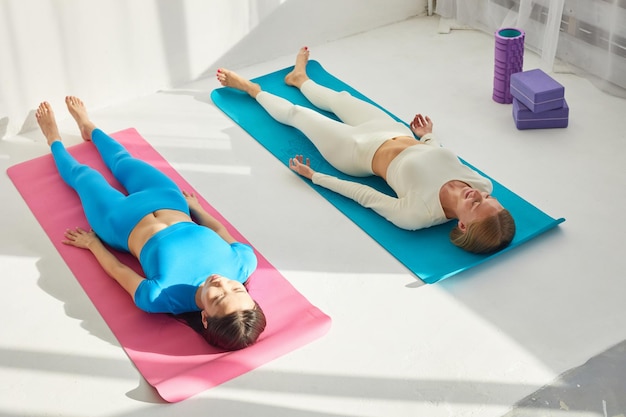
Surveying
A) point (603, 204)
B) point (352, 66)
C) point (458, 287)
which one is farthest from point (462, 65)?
point (458, 287)

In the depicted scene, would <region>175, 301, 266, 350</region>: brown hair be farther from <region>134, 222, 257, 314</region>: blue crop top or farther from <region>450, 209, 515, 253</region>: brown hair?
<region>450, 209, 515, 253</region>: brown hair

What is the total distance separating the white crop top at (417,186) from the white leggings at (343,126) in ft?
0.59

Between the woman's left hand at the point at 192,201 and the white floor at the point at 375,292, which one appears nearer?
the white floor at the point at 375,292

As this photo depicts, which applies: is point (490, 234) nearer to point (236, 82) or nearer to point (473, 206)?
point (473, 206)

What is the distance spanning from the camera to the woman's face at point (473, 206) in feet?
10.3

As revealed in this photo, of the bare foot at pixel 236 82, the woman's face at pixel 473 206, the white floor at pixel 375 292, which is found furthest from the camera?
the bare foot at pixel 236 82

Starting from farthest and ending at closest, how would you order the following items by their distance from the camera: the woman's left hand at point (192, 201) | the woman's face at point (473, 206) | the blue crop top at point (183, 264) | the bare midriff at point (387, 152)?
1. the bare midriff at point (387, 152)
2. the woman's left hand at point (192, 201)
3. the woman's face at point (473, 206)
4. the blue crop top at point (183, 264)

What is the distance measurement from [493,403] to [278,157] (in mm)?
1796

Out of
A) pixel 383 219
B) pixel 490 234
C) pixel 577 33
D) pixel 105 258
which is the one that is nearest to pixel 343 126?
pixel 383 219

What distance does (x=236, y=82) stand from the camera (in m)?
4.43

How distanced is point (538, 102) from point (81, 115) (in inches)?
92.3

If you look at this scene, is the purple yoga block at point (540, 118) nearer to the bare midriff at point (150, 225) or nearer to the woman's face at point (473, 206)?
the woman's face at point (473, 206)

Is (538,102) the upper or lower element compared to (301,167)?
upper

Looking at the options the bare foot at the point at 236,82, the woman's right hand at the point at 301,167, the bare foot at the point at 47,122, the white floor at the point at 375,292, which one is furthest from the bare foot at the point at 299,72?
the bare foot at the point at 47,122
